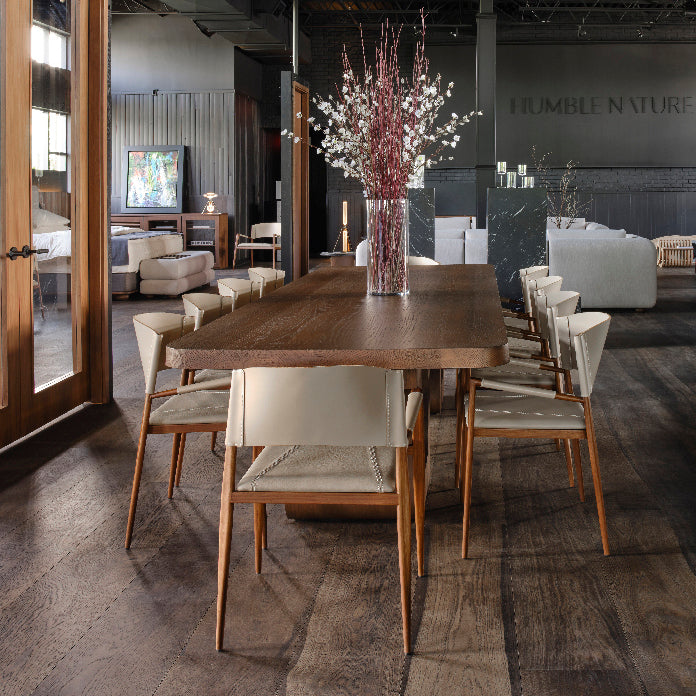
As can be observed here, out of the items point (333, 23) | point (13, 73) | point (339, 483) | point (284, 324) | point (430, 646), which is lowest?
point (430, 646)

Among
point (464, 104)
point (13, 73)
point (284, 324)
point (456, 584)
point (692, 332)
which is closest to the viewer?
point (456, 584)

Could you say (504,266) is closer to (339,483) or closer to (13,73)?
(13,73)

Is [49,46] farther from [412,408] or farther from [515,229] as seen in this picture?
[515,229]

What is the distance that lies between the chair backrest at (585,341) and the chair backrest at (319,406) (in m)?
0.97

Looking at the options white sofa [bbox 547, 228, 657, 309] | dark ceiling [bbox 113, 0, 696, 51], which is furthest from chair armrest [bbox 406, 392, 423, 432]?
dark ceiling [bbox 113, 0, 696, 51]

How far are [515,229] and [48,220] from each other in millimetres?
5041

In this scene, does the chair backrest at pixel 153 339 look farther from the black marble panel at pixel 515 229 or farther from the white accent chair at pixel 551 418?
the black marble panel at pixel 515 229

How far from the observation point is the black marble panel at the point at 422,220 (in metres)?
9.20

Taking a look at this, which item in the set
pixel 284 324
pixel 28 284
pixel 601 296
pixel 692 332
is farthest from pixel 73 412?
pixel 601 296

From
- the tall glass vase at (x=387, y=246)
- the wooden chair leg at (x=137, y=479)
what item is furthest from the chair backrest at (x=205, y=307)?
the tall glass vase at (x=387, y=246)

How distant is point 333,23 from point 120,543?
14.5 metres

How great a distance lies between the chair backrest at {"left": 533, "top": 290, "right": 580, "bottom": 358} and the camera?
357cm

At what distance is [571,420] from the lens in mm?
3006

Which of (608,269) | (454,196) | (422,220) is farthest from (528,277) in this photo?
(454,196)
